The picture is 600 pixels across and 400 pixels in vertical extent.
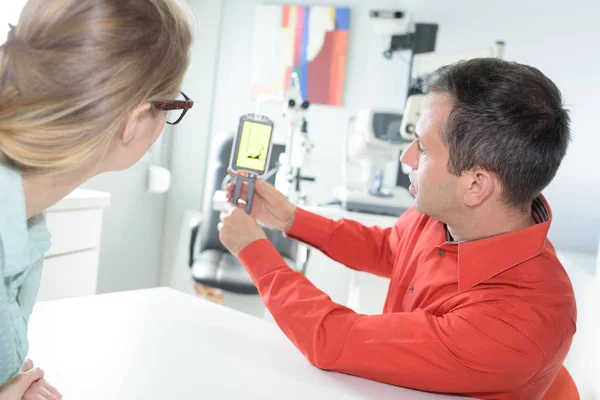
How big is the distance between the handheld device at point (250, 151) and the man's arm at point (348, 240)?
20 centimetres

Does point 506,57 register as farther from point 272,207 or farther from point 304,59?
point 272,207

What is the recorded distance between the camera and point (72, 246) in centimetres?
212

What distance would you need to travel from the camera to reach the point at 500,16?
10.0ft

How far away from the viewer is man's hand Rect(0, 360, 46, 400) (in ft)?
2.56

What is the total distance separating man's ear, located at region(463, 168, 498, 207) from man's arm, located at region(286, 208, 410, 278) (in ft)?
1.25

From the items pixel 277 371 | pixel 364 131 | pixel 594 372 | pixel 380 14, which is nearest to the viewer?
Answer: pixel 277 371

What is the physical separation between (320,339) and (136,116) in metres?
0.49

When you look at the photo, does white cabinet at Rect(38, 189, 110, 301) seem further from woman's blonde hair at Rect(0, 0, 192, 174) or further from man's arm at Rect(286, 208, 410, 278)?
woman's blonde hair at Rect(0, 0, 192, 174)

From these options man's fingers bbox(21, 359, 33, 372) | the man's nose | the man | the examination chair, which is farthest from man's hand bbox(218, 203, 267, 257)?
the examination chair

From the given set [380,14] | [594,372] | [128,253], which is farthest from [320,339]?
[128,253]

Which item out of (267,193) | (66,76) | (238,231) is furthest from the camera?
(267,193)

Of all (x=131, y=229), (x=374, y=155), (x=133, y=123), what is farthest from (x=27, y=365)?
(x=131, y=229)

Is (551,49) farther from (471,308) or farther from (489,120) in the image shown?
(471,308)

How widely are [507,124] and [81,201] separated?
1.52 meters
